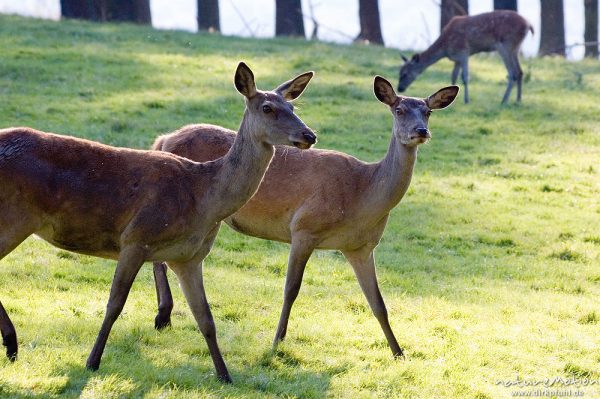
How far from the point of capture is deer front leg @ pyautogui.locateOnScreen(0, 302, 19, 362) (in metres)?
6.93

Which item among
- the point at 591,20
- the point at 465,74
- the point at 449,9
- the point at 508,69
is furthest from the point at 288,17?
the point at 508,69

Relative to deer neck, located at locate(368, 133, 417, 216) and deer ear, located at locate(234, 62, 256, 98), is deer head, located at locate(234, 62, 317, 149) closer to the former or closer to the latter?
deer ear, located at locate(234, 62, 256, 98)

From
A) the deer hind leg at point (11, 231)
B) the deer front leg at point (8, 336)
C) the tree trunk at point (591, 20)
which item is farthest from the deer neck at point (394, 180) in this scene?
the tree trunk at point (591, 20)

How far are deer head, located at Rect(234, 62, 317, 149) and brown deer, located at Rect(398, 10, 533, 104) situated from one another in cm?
1394

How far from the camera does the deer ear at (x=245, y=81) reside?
24.2 ft

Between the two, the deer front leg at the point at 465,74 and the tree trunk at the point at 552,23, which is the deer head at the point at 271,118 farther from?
the tree trunk at the point at 552,23

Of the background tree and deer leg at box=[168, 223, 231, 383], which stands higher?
the background tree

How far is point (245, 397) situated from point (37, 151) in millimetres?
2190

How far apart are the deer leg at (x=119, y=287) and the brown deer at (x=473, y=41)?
14.8 m

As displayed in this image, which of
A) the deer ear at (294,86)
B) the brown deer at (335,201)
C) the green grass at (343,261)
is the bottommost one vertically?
the green grass at (343,261)

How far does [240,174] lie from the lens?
7.33 m

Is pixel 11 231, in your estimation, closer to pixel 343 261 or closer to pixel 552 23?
pixel 343 261

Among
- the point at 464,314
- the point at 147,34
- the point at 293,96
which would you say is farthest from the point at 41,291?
the point at 147,34

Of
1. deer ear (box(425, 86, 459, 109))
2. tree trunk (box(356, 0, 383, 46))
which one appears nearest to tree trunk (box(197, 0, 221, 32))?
tree trunk (box(356, 0, 383, 46))
